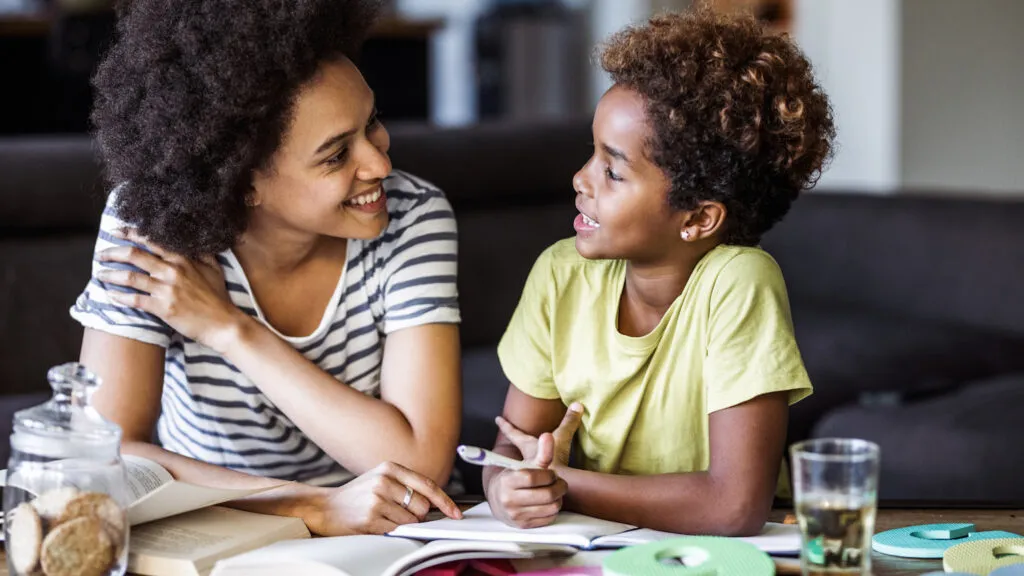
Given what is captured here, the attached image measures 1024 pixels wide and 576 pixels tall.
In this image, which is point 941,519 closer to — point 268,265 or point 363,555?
point 363,555

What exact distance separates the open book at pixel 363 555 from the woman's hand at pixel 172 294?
0.42 m

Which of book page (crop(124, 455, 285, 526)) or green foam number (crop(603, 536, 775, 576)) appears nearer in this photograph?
green foam number (crop(603, 536, 775, 576))

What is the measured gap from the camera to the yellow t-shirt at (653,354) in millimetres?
1148

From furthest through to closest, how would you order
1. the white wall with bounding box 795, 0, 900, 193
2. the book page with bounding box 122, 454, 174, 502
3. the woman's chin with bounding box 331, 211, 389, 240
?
the white wall with bounding box 795, 0, 900, 193
the woman's chin with bounding box 331, 211, 389, 240
the book page with bounding box 122, 454, 174, 502

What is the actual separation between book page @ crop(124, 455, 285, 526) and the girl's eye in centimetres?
42

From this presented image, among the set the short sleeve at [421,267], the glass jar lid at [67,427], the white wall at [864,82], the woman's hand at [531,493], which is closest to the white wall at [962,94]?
the white wall at [864,82]

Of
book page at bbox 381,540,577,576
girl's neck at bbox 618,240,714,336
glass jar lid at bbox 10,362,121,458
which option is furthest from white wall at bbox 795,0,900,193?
glass jar lid at bbox 10,362,121,458

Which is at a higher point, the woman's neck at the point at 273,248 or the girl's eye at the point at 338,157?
the girl's eye at the point at 338,157

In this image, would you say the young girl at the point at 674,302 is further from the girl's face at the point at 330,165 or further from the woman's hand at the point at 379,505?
the girl's face at the point at 330,165

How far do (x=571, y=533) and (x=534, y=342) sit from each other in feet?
1.10

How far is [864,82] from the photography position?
13.7 ft

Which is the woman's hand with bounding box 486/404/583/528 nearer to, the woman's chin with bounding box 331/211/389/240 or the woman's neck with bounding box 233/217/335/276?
the woman's chin with bounding box 331/211/389/240

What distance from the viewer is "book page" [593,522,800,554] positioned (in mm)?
985

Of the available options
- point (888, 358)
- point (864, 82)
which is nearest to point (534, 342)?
point (888, 358)
